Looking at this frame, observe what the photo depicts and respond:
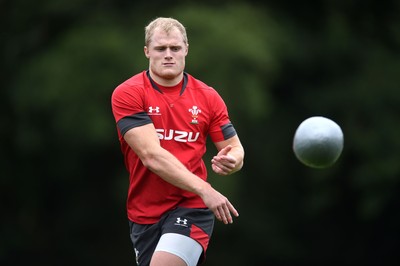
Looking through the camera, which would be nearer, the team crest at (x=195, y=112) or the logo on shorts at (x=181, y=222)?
the logo on shorts at (x=181, y=222)

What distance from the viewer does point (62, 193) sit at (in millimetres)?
19641

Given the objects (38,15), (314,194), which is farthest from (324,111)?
(38,15)

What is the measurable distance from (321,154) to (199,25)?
983 cm

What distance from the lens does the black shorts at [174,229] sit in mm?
6766

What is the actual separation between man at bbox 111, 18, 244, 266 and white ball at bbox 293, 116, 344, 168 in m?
0.57

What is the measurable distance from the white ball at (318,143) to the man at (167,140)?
57 cm

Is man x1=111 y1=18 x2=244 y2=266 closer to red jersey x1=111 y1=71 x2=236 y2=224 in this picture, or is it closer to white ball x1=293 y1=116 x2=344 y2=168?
red jersey x1=111 y1=71 x2=236 y2=224

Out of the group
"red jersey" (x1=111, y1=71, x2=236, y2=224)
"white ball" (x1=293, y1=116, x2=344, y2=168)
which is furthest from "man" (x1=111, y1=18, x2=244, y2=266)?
"white ball" (x1=293, y1=116, x2=344, y2=168)

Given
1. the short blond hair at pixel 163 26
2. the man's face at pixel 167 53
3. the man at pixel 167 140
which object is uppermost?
the short blond hair at pixel 163 26

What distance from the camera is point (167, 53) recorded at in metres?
6.90

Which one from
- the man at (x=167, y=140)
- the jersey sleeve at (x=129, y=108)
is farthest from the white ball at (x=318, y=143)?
the jersey sleeve at (x=129, y=108)

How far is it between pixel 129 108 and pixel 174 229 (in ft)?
3.09

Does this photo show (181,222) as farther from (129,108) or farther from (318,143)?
(318,143)

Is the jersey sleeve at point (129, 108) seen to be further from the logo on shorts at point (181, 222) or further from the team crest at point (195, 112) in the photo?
the logo on shorts at point (181, 222)
